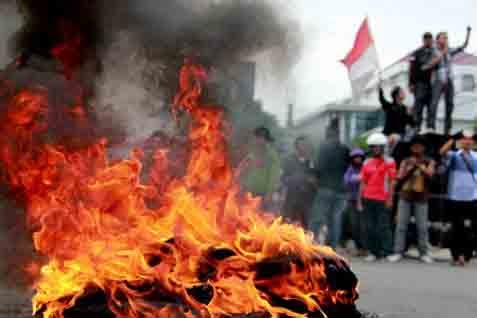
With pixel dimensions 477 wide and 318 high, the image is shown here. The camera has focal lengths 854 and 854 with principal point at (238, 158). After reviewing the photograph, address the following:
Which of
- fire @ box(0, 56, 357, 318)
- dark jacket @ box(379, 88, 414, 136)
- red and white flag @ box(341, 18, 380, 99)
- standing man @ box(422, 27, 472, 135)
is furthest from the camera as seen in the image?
red and white flag @ box(341, 18, 380, 99)

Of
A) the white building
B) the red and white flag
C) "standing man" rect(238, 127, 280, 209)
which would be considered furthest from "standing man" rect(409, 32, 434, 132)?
the white building

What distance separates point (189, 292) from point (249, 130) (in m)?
5.28

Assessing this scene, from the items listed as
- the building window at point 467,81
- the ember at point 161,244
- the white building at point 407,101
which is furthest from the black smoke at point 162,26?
the building window at point 467,81

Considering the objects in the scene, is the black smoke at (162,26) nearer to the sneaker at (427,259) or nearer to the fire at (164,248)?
the fire at (164,248)

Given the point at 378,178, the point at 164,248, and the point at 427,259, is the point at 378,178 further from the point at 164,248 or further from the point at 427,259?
the point at 164,248

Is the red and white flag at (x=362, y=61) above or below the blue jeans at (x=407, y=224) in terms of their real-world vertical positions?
above

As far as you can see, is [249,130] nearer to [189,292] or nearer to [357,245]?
[357,245]

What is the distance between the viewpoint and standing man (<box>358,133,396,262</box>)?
39.8ft

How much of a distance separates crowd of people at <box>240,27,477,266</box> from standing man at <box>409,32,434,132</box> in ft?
5.22

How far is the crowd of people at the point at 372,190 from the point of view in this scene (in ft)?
39.1

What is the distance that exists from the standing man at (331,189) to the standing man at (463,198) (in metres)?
1.57

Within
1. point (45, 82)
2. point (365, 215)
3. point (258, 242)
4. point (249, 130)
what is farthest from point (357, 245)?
point (258, 242)

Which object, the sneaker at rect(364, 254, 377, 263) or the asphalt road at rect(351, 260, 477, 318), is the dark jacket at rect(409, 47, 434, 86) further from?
the asphalt road at rect(351, 260, 477, 318)

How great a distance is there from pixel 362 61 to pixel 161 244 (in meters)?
10.5
